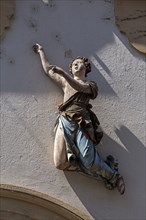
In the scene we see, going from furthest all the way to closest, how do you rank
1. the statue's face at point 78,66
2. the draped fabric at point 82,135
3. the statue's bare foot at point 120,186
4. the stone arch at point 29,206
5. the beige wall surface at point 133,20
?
the beige wall surface at point 133,20
the statue's face at point 78,66
the statue's bare foot at point 120,186
the draped fabric at point 82,135
the stone arch at point 29,206

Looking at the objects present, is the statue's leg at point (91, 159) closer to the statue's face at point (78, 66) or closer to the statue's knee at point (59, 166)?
the statue's knee at point (59, 166)

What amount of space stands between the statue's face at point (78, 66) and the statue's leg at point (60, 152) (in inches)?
17.3

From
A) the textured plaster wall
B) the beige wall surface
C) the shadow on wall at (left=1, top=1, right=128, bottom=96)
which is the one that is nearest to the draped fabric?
the textured plaster wall

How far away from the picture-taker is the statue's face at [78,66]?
21.0ft

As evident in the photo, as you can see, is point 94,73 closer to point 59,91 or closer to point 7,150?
point 59,91

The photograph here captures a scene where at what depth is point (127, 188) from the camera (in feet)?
20.9

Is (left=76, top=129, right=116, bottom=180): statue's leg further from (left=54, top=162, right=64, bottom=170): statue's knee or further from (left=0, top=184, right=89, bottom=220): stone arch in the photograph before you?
(left=0, top=184, right=89, bottom=220): stone arch

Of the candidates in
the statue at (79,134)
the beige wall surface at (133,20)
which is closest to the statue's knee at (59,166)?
the statue at (79,134)

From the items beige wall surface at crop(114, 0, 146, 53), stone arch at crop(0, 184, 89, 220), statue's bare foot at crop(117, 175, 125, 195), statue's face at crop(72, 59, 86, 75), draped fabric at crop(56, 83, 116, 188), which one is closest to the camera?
stone arch at crop(0, 184, 89, 220)

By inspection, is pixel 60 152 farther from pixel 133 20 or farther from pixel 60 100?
pixel 133 20

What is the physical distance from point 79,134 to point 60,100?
341 millimetres

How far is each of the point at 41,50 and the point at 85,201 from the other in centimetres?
111

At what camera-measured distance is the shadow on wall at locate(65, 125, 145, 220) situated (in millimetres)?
6258

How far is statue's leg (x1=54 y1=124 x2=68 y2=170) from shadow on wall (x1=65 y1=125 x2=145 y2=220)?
0.10 metres
